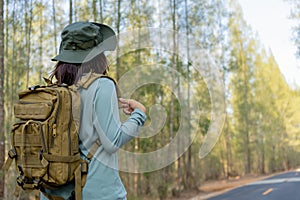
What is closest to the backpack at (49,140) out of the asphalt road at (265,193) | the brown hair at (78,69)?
the brown hair at (78,69)

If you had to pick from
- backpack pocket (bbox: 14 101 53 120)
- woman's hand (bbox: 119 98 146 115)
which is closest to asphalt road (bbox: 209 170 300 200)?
woman's hand (bbox: 119 98 146 115)

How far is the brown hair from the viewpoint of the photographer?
155 cm

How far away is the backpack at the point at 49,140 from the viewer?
136cm

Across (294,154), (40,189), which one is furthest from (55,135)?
(294,154)

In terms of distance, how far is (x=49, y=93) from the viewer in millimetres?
1386

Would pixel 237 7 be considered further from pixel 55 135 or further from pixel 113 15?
pixel 55 135

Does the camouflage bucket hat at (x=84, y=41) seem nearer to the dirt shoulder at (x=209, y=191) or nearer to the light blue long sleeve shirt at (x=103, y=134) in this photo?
the light blue long sleeve shirt at (x=103, y=134)

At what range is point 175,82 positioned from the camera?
9.06ft

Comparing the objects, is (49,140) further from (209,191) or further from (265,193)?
(209,191)

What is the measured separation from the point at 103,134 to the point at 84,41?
358 millimetres

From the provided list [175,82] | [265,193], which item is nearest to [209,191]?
[265,193]

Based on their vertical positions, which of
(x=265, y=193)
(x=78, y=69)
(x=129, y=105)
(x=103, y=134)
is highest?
(x=78, y=69)

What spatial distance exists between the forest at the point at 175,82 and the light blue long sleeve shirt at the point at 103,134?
0.50ft

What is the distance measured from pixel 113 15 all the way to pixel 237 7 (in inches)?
640
